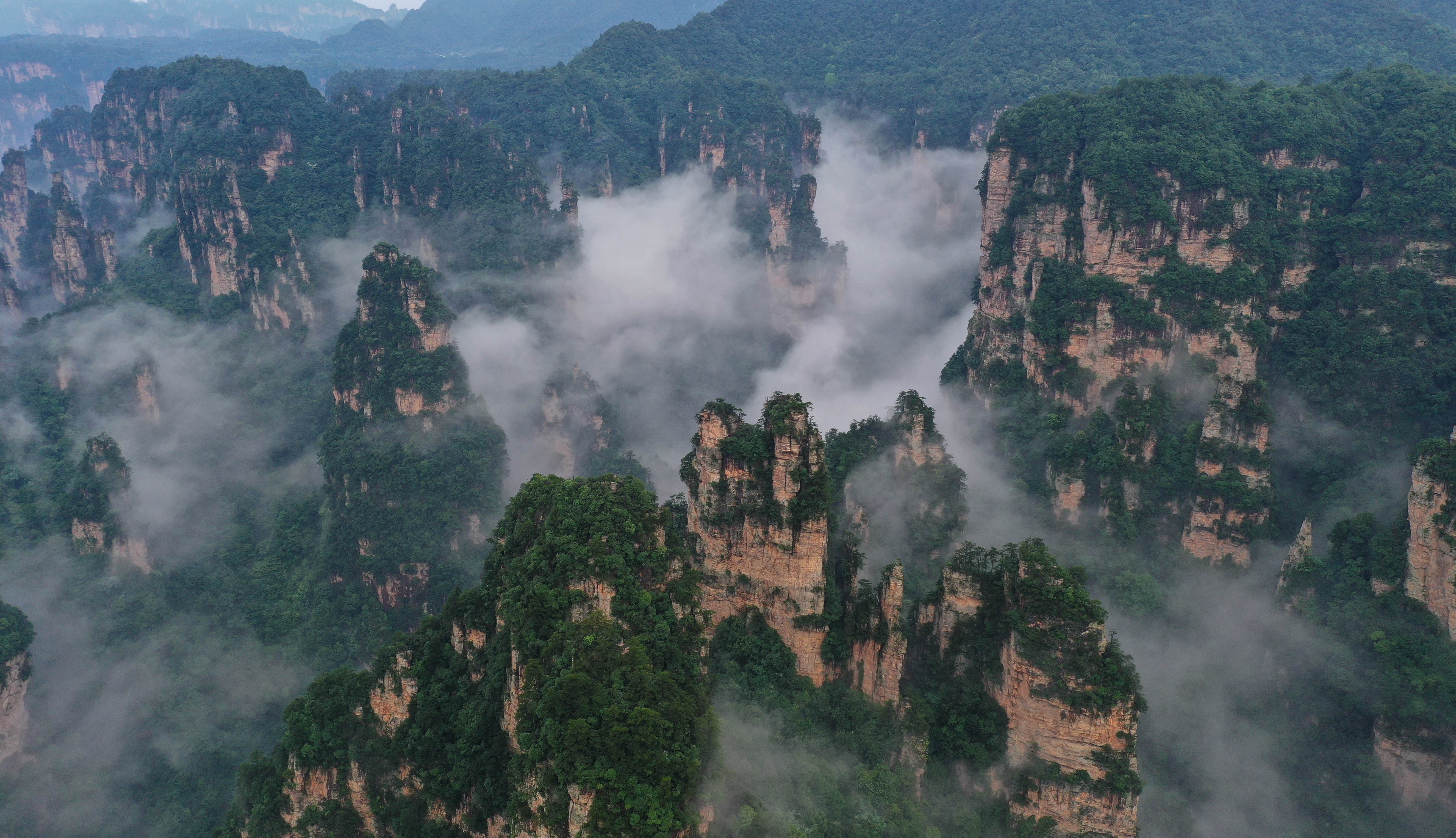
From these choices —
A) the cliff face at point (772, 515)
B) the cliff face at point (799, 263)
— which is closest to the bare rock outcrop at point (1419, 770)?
the cliff face at point (772, 515)

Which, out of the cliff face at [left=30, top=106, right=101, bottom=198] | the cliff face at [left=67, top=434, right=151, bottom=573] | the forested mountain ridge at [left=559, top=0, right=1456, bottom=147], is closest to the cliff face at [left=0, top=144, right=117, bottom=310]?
the cliff face at [left=30, top=106, right=101, bottom=198]

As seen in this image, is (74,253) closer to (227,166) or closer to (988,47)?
(227,166)

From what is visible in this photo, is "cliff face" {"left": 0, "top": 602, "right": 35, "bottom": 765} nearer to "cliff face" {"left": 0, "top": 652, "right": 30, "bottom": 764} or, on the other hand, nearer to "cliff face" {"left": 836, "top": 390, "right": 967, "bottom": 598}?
"cliff face" {"left": 0, "top": 652, "right": 30, "bottom": 764}

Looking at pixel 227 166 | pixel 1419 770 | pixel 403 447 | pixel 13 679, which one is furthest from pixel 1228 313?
pixel 227 166

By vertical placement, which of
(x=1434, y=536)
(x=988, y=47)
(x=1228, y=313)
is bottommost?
(x=1434, y=536)

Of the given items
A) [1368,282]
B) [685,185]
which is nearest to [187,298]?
[685,185]

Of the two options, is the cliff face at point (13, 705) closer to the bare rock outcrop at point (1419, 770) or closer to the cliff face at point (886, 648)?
the cliff face at point (886, 648)
